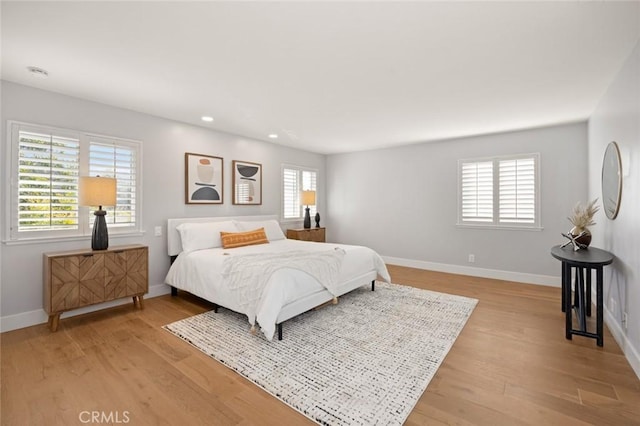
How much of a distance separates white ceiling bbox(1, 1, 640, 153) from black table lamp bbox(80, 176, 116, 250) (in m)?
0.99

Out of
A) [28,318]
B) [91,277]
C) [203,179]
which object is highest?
[203,179]

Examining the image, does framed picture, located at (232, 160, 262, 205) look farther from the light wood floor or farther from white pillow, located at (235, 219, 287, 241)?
the light wood floor

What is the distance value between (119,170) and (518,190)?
19.0 ft

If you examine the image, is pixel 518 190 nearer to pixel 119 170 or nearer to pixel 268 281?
pixel 268 281

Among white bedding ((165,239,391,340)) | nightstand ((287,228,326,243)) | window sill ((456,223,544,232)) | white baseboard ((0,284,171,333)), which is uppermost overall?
window sill ((456,223,544,232))

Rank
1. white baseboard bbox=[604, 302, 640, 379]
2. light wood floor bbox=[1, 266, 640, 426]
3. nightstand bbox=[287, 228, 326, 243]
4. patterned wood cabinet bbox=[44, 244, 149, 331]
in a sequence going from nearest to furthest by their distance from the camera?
light wood floor bbox=[1, 266, 640, 426] < white baseboard bbox=[604, 302, 640, 379] < patterned wood cabinet bbox=[44, 244, 149, 331] < nightstand bbox=[287, 228, 326, 243]

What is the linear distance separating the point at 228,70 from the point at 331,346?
265cm

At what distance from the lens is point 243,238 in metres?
4.29

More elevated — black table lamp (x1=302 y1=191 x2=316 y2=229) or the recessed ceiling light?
the recessed ceiling light

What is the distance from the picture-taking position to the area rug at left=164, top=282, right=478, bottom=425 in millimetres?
1868

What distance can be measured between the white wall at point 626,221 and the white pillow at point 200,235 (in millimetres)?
4323

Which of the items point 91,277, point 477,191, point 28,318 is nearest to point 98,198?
point 91,277

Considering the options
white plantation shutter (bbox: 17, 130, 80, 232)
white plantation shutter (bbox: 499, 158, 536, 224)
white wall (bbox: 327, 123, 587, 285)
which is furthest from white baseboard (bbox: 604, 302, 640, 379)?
white plantation shutter (bbox: 17, 130, 80, 232)

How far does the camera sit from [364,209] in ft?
21.3
